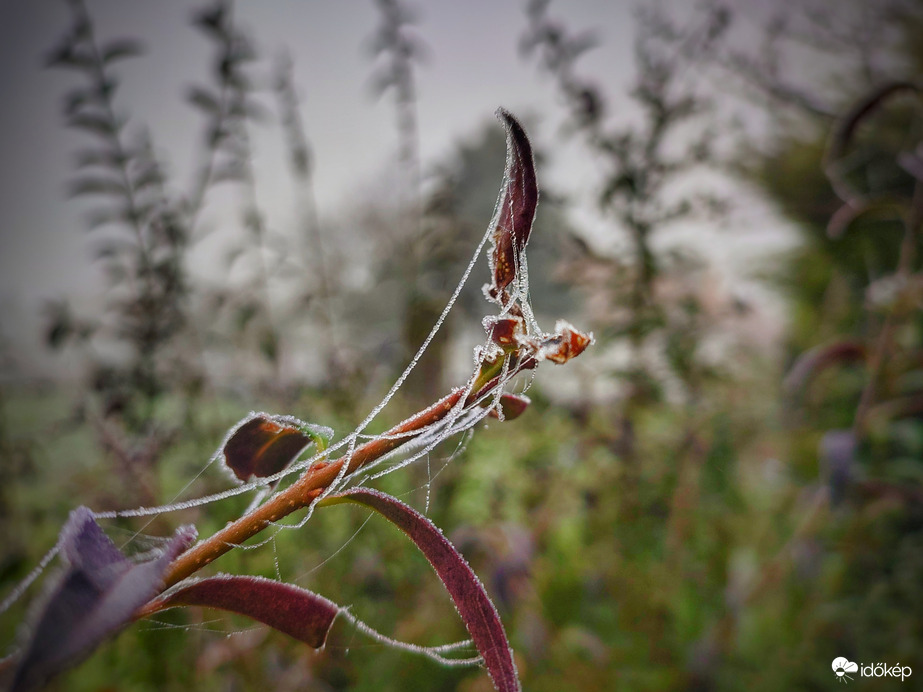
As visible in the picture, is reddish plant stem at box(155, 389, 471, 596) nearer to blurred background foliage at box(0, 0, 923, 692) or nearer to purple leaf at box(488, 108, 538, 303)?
purple leaf at box(488, 108, 538, 303)

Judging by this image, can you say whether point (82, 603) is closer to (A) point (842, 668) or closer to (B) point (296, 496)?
(B) point (296, 496)

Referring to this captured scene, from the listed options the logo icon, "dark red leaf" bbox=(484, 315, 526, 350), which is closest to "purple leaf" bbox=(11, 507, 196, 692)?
"dark red leaf" bbox=(484, 315, 526, 350)

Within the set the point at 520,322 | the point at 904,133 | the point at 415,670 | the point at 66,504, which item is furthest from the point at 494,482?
the point at 904,133

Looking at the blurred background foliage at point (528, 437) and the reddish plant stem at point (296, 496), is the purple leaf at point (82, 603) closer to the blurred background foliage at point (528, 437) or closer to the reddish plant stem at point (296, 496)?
the reddish plant stem at point (296, 496)

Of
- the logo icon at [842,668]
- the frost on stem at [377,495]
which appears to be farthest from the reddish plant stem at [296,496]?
the logo icon at [842,668]

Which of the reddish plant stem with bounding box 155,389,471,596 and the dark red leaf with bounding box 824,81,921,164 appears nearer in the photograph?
the reddish plant stem with bounding box 155,389,471,596

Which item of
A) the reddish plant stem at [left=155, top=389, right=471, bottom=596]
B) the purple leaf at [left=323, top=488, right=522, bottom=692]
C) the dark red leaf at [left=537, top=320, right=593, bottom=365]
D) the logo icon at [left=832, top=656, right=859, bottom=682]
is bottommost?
the logo icon at [left=832, top=656, right=859, bottom=682]
